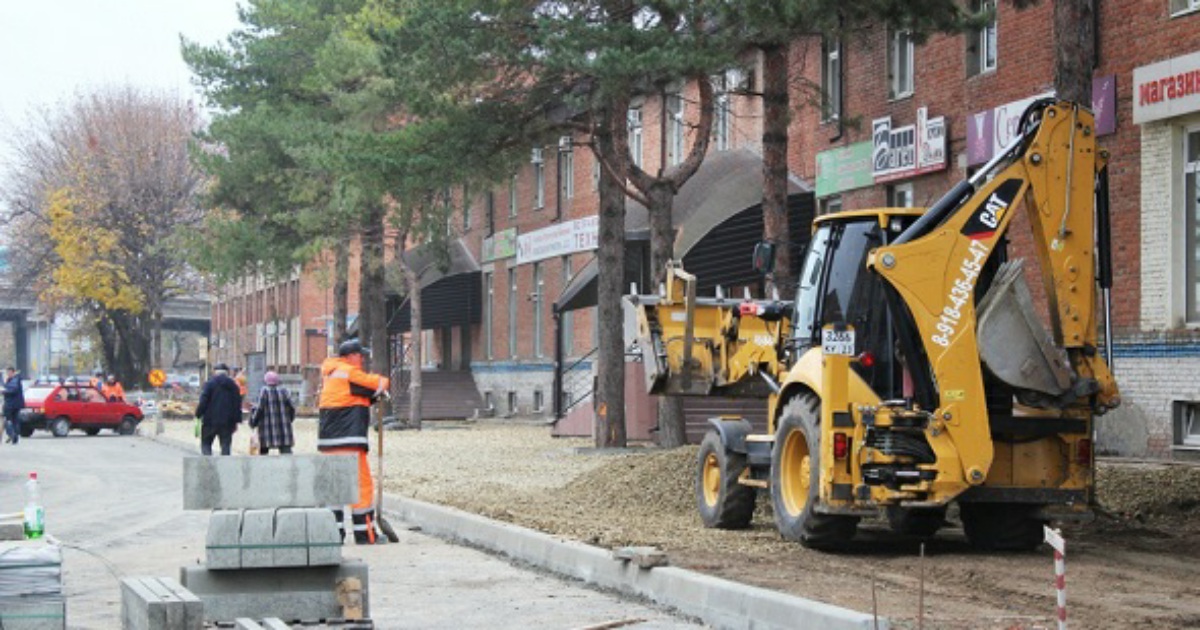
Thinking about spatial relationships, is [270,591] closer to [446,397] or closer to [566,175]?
[566,175]

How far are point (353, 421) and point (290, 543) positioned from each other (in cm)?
654

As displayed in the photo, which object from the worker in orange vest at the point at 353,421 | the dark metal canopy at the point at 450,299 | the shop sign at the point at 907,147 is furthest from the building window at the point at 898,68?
the dark metal canopy at the point at 450,299

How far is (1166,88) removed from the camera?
23.6m

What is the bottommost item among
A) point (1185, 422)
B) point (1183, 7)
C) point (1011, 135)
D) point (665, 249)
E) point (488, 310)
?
point (1185, 422)

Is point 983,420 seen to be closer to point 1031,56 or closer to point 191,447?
point 1031,56

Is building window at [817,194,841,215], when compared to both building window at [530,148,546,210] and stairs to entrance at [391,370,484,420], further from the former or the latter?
stairs to entrance at [391,370,484,420]

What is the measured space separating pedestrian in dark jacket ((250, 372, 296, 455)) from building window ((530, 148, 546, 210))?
2973 centimetres

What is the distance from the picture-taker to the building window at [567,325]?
50.2 m

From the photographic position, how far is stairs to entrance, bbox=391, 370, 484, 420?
57094 mm

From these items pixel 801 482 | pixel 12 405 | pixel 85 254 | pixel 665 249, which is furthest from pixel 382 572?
pixel 85 254

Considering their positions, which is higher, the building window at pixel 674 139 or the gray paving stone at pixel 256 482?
the building window at pixel 674 139

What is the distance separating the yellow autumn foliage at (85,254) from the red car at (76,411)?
1803cm

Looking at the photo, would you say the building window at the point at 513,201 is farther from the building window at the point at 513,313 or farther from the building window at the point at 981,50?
the building window at the point at 981,50

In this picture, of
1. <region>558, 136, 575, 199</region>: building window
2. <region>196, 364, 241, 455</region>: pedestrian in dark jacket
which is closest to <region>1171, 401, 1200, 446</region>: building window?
<region>196, 364, 241, 455</region>: pedestrian in dark jacket
